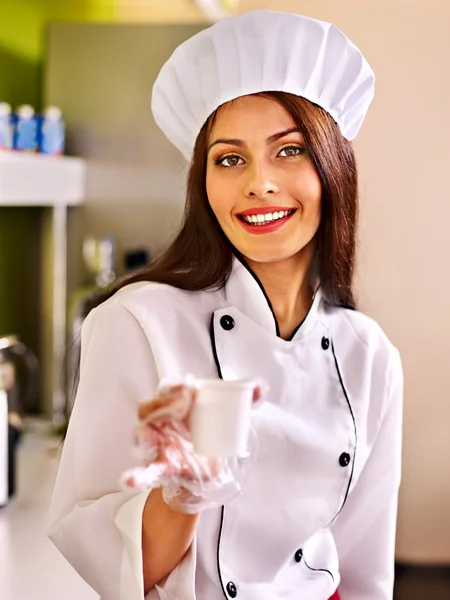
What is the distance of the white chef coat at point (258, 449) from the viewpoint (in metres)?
1.02

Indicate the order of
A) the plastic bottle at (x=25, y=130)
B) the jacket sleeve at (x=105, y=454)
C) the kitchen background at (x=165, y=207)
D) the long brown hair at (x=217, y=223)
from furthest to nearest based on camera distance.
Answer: the plastic bottle at (x=25, y=130), the kitchen background at (x=165, y=207), the long brown hair at (x=217, y=223), the jacket sleeve at (x=105, y=454)

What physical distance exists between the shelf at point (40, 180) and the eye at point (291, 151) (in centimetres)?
114

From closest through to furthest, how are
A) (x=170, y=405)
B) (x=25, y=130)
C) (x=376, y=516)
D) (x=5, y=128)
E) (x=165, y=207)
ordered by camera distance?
(x=170, y=405), (x=376, y=516), (x=5, y=128), (x=25, y=130), (x=165, y=207)

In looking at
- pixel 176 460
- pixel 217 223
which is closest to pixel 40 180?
pixel 217 223

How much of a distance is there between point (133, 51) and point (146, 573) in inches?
73.0

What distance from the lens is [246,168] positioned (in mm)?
1085

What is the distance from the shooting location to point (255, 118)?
A: 1.08 m

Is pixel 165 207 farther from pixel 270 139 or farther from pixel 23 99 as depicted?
pixel 270 139

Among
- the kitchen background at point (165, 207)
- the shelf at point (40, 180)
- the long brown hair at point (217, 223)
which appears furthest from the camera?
the shelf at point (40, 180)

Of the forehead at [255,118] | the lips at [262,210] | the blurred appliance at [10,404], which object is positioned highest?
the forehead at [255,118]

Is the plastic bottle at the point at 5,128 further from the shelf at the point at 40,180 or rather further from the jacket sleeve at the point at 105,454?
the jacket sleeve at the point at 105,454

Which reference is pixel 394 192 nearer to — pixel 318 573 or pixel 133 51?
pixel 318 573

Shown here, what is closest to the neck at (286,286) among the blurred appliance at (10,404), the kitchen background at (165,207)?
the kitchen background at (165,207)

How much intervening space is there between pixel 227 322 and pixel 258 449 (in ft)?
0.51
